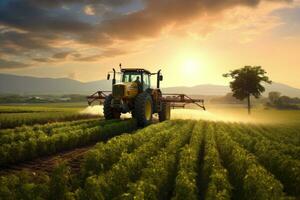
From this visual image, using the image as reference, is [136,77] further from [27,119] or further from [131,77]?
[27,119]

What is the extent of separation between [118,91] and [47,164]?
32.9 feet

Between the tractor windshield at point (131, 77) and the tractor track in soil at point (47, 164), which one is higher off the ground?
the tractor windshield at point (131, 77)

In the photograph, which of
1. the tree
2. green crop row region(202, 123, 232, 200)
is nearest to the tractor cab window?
green crop row region(202, 123, 232, 200)

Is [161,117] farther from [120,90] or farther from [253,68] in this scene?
[253,68]

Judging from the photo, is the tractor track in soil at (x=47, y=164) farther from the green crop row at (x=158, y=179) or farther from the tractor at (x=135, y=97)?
the tractor at (x=135, y=97)

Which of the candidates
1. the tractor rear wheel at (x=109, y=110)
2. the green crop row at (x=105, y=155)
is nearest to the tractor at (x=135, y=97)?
the tractor rear wheel at (x=109, y=110)

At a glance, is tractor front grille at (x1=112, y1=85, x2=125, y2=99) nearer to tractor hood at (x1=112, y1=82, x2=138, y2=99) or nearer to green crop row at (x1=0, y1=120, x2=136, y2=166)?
tractor hood at (x1=112, y1=82, x2=138, y2=99)

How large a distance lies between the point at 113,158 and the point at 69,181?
2.65 meters

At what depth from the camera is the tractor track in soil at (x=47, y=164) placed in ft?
39.2

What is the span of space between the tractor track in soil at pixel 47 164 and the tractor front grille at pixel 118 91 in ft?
24.2

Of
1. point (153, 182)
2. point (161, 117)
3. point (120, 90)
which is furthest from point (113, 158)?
point (161, 117)

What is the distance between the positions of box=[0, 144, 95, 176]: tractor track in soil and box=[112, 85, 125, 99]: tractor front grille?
7.37 metres

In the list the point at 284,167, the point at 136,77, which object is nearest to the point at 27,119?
the point at 136,77

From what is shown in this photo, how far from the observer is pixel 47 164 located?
511 inches
